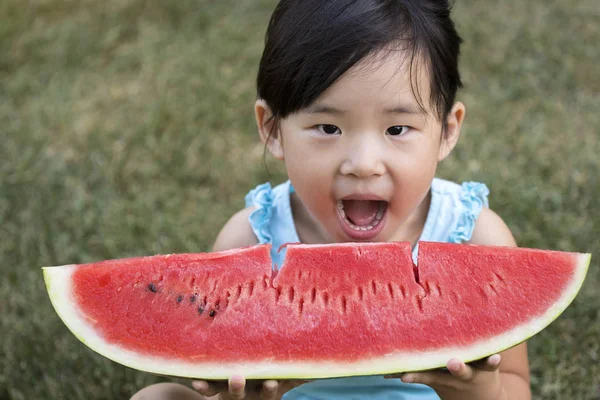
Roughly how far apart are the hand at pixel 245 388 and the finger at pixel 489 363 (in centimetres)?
38

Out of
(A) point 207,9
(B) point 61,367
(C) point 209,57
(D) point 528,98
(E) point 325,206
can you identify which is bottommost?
(B) point 61,367

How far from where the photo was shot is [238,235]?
90.8 inches

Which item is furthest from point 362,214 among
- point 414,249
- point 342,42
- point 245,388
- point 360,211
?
point 245,388

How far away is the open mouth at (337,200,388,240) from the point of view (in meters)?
1.89

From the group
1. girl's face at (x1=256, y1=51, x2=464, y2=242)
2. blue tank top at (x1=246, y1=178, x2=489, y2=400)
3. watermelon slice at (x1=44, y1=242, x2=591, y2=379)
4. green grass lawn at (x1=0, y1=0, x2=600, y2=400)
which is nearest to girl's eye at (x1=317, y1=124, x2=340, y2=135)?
girl's face at (x1=256, y1=51, x2=464, y2=242)

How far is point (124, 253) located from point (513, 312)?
182 cm

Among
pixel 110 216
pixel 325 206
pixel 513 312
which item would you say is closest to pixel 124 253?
pixel 110 216

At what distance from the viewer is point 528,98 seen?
3.89 metres

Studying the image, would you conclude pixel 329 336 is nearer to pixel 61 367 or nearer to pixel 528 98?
pixel 61 367

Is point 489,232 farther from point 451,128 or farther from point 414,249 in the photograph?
point 451,128

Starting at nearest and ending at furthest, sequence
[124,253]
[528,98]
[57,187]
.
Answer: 1. [124,253]
2. [57,187]
3. [528,98]

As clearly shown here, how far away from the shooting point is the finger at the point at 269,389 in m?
1.54

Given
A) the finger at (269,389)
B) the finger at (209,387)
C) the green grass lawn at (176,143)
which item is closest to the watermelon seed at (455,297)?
the finger at (269,389)

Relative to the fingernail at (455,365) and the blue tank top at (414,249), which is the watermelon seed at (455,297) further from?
the blue tank top at (414,249)
